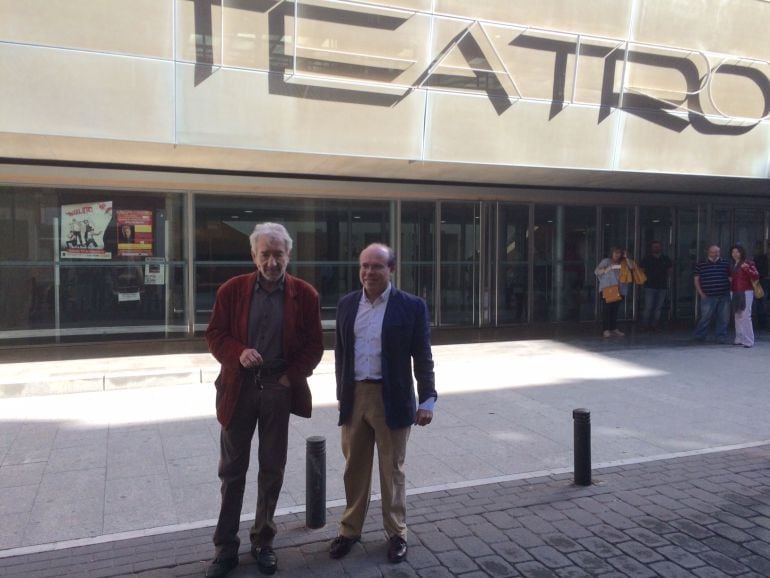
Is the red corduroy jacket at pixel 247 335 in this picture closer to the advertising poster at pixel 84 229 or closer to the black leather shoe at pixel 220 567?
the black leather shoe at pixel 220 567

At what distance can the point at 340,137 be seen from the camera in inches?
405

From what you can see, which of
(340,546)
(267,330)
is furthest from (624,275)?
(267,330)

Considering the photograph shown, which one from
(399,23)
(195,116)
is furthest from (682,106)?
(195,116)

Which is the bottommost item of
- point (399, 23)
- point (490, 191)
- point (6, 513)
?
point (6, 513)

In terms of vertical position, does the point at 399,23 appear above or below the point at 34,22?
above

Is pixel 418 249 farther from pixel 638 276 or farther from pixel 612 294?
pixel 638 276

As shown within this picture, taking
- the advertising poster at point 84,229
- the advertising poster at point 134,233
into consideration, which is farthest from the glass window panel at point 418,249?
the advertising poster at point 84,229

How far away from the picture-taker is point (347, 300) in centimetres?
421

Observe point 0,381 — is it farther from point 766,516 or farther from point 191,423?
point 766,516

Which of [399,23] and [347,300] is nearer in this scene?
[347,300]

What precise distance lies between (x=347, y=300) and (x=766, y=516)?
3239mm

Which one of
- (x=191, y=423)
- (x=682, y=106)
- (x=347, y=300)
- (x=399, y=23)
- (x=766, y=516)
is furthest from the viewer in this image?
(x=682, y=106)

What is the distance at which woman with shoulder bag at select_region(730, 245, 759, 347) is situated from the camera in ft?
41.1

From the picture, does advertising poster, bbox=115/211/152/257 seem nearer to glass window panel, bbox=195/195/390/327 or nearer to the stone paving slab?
glass window panel, bbox=195/195/390/327
